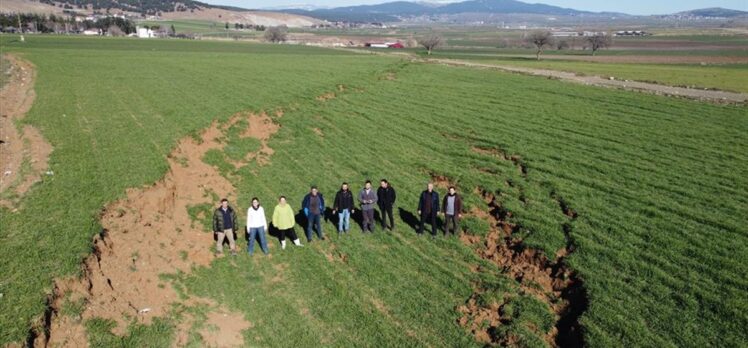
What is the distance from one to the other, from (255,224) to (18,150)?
47.6 ft

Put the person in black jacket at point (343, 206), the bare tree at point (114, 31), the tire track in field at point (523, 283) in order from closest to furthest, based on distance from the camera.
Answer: the tire track in field at point (523, 283)
the person in black jacket at point (343, 206)
the bare tree at point (114, 31)

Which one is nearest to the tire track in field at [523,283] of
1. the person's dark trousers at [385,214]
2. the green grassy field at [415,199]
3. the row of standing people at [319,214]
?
the green grassy field at [415,199]

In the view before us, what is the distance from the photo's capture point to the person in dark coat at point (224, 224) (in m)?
15.5

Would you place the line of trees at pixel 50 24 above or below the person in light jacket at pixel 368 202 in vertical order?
above

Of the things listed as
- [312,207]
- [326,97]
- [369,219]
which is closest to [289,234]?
[312,207]

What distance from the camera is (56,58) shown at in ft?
204

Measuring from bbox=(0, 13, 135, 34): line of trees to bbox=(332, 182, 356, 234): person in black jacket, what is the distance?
153m

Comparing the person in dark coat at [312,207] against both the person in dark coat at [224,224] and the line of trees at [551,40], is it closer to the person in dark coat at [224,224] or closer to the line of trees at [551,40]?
the person in dark coat at [224,224]

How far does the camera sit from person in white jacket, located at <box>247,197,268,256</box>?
15.7 m

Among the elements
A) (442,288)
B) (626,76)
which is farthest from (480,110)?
(626,76)

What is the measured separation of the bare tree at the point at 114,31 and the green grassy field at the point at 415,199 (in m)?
148

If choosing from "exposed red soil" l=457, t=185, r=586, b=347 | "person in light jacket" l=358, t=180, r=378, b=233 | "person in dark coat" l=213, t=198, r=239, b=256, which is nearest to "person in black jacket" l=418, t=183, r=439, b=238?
"exposed red soil" l=457, t=185, r=586, b=347

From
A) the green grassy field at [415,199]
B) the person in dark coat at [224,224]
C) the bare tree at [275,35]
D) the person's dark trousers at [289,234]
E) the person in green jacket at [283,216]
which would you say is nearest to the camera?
the green grassy field at [415,199]

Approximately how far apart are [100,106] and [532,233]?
95.1 feet
